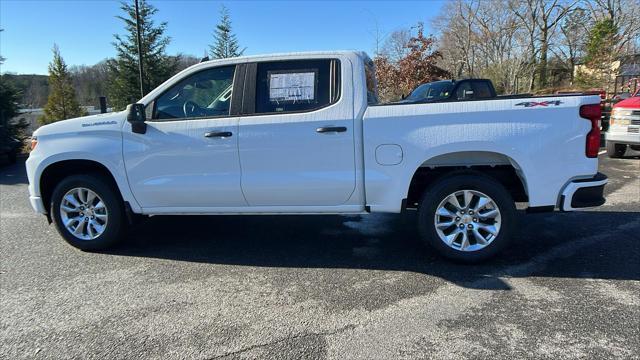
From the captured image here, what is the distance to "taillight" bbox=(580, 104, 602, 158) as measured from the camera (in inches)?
140

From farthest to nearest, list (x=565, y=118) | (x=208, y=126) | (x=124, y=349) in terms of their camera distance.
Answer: (x=208, y=126), (x=565, y=118), (x=124, y=349)

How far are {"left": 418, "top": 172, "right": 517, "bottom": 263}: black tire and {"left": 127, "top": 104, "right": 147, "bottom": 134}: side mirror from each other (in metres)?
2.87

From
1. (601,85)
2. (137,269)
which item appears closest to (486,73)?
(601,85)

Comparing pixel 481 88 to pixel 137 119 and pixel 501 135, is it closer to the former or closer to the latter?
pixel 501 135

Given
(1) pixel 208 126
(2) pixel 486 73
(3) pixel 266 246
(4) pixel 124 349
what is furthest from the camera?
(2) pixel 486 73

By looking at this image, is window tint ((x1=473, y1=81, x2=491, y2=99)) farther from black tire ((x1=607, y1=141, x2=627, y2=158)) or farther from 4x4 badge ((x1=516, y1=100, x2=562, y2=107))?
4x4 badge ((x1=516, y1=100, x2=562, y2=107))

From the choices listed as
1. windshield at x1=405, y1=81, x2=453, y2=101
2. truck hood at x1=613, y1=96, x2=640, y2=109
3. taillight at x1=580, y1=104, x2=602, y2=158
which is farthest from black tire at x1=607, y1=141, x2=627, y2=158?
taillight at x1=580, y1=104, x2=602, y2=158

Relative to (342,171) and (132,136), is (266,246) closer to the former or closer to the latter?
(342,171)

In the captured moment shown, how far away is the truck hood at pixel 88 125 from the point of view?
4340 millimetres

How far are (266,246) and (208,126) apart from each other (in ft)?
4.82


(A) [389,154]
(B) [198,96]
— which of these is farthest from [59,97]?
(A) [389,154]

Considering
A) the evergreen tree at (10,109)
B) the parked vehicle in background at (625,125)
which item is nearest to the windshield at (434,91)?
the parked vehicle in background at (625,125)

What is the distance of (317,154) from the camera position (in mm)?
3961

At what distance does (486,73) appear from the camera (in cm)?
3219
